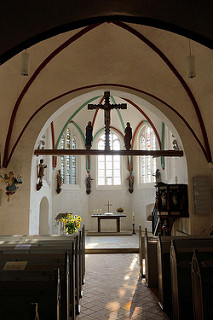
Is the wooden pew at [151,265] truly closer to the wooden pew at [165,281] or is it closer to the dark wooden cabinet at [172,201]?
the wooden pew at [165,281]

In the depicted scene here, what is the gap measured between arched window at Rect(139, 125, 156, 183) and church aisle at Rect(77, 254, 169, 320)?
929cm

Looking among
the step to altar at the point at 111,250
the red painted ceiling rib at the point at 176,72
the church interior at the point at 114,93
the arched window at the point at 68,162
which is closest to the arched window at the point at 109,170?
the arched window at the point at 68,162

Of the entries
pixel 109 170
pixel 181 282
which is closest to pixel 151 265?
pixel 181 282

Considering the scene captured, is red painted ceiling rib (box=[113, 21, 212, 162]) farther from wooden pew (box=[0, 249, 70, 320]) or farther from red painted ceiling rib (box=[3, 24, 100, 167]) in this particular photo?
wooden pew (box=[0, 249, 70, 320])

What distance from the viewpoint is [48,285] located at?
3533mm

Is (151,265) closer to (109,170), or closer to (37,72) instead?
(37,72)

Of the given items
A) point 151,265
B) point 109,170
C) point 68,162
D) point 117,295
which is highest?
point 68,162

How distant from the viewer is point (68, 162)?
1889 cm

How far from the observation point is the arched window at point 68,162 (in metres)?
18.4

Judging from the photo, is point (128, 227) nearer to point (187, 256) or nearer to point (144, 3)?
point (187, 256)

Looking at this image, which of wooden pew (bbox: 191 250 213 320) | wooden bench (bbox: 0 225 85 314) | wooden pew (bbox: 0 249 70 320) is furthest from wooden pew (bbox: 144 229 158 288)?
wooden pew (bbox: 0 249 70 320)

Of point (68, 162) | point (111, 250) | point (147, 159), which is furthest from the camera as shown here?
point (147, 159)

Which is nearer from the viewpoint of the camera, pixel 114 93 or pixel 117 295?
pixel 117 295

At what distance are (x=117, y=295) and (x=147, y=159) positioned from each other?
13123 millimetres
